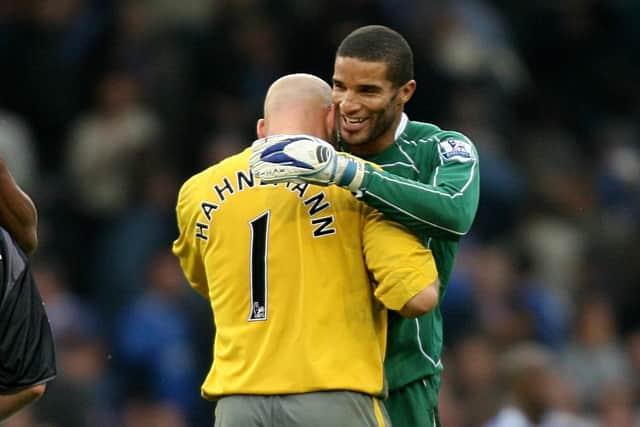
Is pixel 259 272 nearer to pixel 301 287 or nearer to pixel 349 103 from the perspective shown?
pixel 301 287

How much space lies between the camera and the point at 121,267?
9.99 m

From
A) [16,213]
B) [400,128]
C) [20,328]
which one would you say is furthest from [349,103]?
[20,328]

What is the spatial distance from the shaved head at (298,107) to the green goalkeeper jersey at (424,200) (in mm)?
233

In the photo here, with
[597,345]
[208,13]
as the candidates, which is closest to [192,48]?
[208,13]

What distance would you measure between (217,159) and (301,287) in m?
5.39

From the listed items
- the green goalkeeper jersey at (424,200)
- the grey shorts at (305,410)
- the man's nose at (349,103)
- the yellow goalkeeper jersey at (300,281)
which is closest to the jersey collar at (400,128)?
the green goalkeeper jersey at (424,200)

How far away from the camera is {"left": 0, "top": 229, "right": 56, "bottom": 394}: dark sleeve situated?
5.07 m

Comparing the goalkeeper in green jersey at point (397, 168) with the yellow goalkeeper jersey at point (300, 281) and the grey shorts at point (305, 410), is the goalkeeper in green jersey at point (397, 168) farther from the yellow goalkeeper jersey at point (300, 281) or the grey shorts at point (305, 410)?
the grey shorts at point (305, 410)

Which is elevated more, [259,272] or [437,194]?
[437,194]

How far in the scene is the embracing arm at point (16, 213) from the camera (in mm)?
5105

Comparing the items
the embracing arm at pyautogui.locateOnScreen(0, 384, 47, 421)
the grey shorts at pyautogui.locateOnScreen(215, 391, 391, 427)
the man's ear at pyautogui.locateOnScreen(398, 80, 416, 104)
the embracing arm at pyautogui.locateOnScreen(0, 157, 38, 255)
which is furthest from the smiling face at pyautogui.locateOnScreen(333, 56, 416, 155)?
the embracing arm at pyautogui.locateOnScreen(0, 384, 47, 421)

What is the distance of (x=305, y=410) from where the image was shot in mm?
4730

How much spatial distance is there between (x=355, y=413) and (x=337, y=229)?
1.79ft

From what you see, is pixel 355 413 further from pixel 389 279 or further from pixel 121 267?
pixel 121 267
